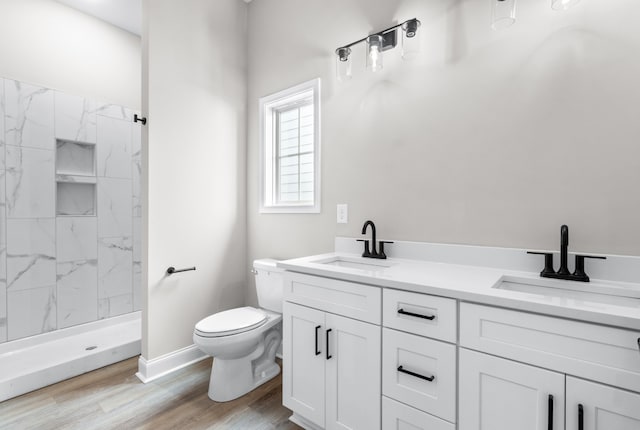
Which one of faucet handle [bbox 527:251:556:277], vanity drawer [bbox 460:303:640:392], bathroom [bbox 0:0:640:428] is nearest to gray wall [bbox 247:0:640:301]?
bathroom [bbox 0:0:640:428]

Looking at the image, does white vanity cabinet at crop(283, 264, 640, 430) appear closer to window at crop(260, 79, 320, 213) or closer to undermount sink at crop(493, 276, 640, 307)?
undermount sink at crop(493, 276, 640, 307)

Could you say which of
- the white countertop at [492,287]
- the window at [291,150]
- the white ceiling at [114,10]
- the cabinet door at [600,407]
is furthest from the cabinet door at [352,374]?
the white ceiling at [114,10]

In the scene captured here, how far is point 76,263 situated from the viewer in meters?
2.76

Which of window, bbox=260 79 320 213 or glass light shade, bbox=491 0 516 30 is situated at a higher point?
glass light shade, bbox=491 0 516 30

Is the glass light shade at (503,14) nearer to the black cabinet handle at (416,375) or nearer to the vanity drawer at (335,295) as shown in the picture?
the vanity drawer at (335,295)

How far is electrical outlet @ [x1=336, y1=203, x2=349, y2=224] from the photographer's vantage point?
2080 mm

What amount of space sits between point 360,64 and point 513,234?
4.56 feet

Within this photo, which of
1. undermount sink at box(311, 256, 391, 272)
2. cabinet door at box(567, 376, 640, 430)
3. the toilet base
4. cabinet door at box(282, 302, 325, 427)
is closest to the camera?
cabinet door at box(567, 376, 640, 430)

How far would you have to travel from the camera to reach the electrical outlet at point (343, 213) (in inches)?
81.9

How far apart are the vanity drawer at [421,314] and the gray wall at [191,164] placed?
5.57ft

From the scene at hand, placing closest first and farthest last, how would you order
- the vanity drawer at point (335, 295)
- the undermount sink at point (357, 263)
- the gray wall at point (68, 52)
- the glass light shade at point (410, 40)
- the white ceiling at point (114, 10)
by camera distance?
1. the vanity drawer at point (335, 295)
2. the glass light shade at point (410, 40)
3. the undermount sink at point (357, 263)
4. the gray wall at point (68, 52)
5. the white ceiling at point (114, 10)

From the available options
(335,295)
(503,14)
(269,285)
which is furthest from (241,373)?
(503,14)

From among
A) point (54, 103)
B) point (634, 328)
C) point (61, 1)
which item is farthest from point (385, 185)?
point (61, 1)

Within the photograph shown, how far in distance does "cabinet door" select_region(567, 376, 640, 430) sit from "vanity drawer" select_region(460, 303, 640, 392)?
25mm
